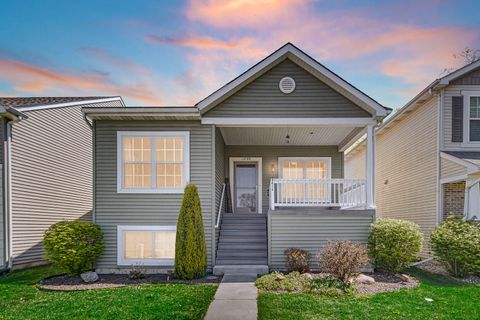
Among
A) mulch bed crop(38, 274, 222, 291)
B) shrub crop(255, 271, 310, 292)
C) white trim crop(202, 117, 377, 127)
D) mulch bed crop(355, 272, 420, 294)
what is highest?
white trim crop(202, 117, 377, 127)

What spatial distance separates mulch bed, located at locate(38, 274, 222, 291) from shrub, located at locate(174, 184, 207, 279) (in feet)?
0.80

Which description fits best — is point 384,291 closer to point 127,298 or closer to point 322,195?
point 127,298

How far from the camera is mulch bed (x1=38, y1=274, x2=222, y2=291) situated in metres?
7.57

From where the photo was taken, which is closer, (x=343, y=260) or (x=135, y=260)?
(x=343, y=260)

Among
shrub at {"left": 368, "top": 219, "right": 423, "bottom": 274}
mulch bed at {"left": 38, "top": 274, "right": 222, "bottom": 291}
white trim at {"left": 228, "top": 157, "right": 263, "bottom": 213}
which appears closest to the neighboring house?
mulch bed at {"left": 38, "top": 274, "right": 222, "bottom": 291}

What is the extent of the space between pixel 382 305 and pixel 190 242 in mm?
4392

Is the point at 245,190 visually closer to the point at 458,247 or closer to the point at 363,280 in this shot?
the point at 363,280

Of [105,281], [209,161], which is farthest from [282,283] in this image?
[105,281]

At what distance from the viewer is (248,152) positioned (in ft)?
42.8

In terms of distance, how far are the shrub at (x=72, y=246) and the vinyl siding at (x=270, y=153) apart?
226 inches

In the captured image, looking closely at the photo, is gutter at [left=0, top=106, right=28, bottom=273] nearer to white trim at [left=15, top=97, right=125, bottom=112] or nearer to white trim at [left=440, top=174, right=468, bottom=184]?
white trim at [left=15, top=97, right=125, bottom=112]

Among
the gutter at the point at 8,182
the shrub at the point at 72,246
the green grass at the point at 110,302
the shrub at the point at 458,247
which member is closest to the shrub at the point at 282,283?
the green grass at the point at 110,302

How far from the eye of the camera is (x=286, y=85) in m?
9.18

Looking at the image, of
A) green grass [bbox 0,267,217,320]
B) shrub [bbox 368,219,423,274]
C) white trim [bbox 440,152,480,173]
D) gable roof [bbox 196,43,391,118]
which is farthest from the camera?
white trim [bbox 440,152,480,173]
